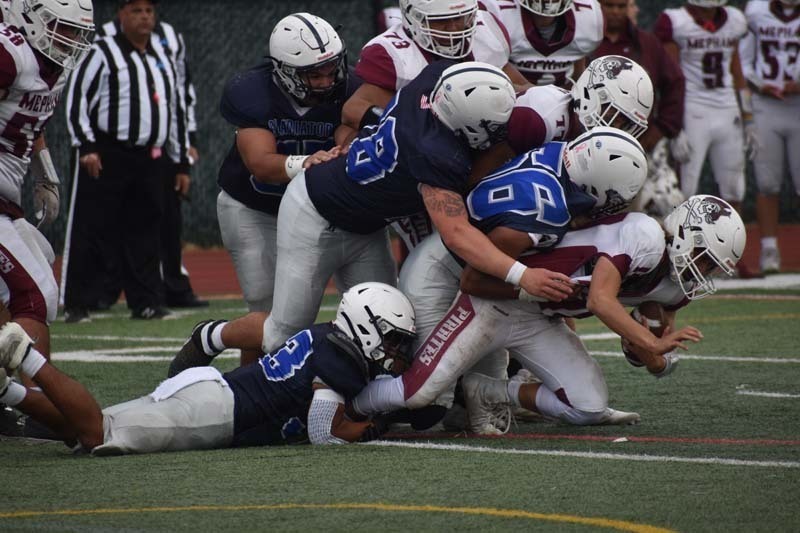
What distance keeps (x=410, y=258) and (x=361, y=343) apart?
1.71 feet

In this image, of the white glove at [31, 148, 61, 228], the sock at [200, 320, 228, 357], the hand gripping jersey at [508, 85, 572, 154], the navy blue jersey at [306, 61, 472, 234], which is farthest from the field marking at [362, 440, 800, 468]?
the white glove at [31, 148, 61, 228]

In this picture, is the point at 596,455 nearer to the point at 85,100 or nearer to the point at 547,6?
the point at 547,6

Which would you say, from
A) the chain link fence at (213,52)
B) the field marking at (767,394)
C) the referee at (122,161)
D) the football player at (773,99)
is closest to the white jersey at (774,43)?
the football player at (773,99)

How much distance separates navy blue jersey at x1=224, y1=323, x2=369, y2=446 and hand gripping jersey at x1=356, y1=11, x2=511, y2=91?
44.9 inches

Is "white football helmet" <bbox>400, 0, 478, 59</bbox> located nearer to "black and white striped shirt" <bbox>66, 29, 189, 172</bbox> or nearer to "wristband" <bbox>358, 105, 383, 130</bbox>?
"wristband" <bbox>358, 105, 383, 130</bbox>

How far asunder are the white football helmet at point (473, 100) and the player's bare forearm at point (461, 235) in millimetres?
228

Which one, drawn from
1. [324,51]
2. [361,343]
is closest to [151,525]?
[361,343]

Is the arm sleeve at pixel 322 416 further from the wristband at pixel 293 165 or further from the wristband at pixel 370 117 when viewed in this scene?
the wristband at pixel 370 117

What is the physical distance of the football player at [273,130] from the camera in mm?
5617

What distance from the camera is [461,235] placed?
480 centimetres

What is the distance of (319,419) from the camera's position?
193 inches

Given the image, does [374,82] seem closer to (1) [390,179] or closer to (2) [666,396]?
(1) [390,179]

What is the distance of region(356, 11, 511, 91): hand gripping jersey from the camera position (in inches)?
224

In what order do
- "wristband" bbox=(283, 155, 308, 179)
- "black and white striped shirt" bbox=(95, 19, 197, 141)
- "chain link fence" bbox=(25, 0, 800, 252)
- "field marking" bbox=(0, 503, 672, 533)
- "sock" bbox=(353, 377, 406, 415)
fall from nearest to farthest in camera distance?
"field marking" bbox=(0, 503, 672, 533) < "sock" bbox=(353, 377, 406, 415) < "wristband" bbox=(283, 155, 308, 179) < "black and white striped shirt" bbox=(95, 19, 197, 141) < "chain link fence" bbox=(25, 0, 800, 252)
